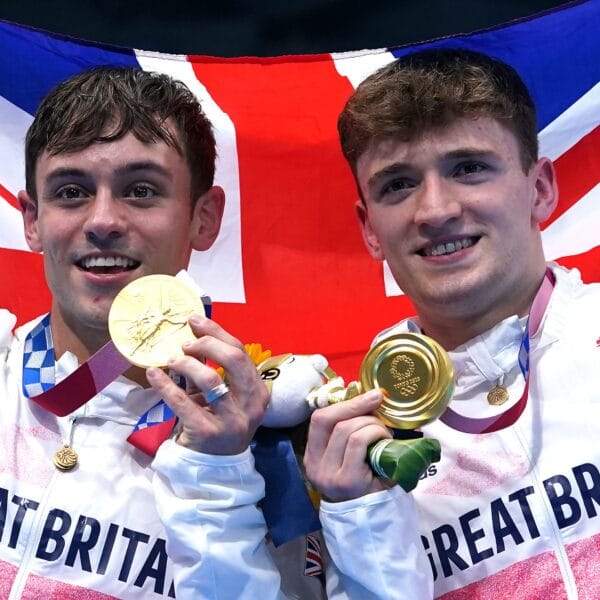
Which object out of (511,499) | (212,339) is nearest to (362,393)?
(212,339)

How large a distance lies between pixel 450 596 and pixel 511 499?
276 millimetres

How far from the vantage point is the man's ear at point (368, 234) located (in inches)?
125

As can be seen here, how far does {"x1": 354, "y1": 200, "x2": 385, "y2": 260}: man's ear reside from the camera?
3.17 meters

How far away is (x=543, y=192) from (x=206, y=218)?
960 mm

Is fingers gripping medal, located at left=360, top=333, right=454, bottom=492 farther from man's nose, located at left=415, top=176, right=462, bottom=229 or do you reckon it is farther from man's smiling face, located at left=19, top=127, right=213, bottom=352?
man's smiling face, located at left=19, top=127, right=213, bottom=352

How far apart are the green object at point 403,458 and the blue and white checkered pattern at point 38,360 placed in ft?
3.17

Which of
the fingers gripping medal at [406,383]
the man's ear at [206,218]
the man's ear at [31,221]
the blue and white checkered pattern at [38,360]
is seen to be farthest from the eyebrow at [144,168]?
the fingers gripping medal at [406,383]

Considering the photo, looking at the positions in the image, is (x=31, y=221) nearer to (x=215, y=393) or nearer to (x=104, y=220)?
(x=104, y=220)

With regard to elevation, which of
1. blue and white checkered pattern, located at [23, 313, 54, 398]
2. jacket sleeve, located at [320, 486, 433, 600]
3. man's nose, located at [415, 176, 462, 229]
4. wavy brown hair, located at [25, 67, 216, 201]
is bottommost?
jacket sleeve, located at [320, 486, 433, 600]

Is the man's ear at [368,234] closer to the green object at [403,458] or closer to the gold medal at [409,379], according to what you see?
the gold medal at [409,379]

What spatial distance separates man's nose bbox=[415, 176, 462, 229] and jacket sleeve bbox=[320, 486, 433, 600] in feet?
2.46

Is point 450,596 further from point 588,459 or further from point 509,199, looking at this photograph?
point 509,199

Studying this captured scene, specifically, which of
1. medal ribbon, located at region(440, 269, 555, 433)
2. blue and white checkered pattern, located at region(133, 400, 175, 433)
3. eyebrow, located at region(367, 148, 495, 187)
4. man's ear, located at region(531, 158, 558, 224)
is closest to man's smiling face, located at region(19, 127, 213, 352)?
blue and white checkered pattern, located at region(133, 400, 175, 433)

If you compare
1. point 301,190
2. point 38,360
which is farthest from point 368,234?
point 38,360
